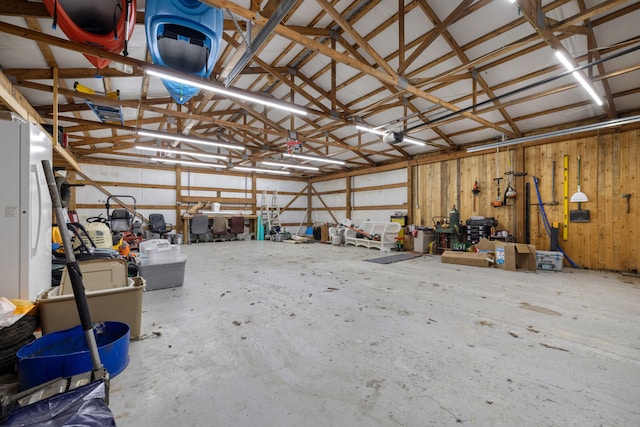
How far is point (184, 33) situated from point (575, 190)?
7.68m

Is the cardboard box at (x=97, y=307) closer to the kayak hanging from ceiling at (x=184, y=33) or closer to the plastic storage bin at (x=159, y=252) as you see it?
the plastic storage bin at (x=159, y=252)

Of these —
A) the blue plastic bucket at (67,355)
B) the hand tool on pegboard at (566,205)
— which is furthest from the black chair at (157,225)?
the hand tool on pegboard at (566,205)

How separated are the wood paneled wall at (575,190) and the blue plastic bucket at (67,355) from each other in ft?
25.5

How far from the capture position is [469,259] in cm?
564

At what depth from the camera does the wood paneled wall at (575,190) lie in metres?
5.08

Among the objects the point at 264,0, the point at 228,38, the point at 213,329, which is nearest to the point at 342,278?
the point at 213,329

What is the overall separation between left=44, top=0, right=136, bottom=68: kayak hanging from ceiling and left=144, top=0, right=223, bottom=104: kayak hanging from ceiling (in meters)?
0.16

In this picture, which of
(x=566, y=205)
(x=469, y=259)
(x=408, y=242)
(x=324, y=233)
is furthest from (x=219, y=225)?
(x=566, y=205)

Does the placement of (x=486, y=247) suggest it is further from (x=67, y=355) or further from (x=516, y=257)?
(x=67, y=355)

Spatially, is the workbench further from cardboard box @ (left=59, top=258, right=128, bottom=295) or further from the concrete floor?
cardboard box @ (left=59, top=258, right=128, bottom=295)

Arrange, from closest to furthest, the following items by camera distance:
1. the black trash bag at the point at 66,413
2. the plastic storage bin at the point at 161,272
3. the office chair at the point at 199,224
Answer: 1. the black trash bag at the point at 66,413
2. the plastic storage bin at the point at 161,272
3. the office chair at the point at 199,224

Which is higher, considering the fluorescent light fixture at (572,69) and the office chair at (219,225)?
the fluorescent light fixture at (572,69)

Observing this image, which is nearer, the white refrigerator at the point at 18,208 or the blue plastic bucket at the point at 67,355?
the blue plastic bucket at the point at 67,355

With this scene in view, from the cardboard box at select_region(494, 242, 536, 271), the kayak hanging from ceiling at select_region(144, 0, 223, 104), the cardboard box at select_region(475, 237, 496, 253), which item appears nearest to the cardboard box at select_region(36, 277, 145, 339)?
the kayak hanging from ceiling at select_region(144, 0, 223, 104)
